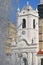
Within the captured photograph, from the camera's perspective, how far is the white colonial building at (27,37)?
1842 centimetres

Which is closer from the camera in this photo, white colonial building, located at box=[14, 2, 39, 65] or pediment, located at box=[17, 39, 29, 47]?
white colonial building, located at box=[14, 2, 39, 65]

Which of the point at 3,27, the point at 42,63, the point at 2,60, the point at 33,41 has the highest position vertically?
the point at 3,27

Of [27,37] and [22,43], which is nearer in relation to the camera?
[22,43]

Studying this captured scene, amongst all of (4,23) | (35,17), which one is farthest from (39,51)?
(4,23)

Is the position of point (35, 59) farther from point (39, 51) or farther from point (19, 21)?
point (19, 21)

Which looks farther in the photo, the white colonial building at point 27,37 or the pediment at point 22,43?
the pediment at point 22,43

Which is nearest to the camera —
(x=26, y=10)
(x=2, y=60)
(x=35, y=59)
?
(x=2, y=60)

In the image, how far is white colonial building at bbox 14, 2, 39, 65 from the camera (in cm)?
1842

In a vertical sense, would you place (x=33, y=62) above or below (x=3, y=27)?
below

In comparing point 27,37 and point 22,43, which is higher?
point 27,37

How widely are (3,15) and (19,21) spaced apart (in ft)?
43.8

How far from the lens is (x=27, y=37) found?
769 inches

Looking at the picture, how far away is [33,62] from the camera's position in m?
18.2

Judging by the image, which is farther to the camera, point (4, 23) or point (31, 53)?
point (31, 53)
